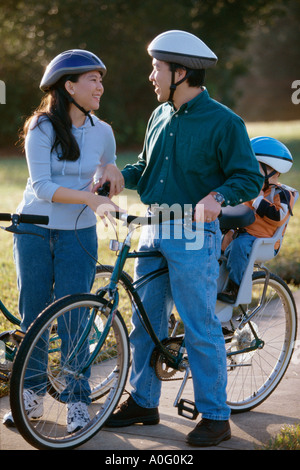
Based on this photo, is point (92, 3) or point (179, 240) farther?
point (92, 3)

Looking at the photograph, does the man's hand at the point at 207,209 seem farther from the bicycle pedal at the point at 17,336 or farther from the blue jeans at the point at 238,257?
the bicycle pedal at the point at 17,336

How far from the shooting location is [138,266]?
12.7 feet

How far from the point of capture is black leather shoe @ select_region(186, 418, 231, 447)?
12.0 ft

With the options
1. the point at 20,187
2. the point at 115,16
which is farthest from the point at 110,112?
the point at 20,187

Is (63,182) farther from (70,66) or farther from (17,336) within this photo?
(17,336)

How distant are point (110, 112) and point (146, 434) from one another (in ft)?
68.4

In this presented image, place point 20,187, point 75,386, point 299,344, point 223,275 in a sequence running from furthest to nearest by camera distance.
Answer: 1. point 20,187
2. point 299,344
3. point 223,275
4. point 75,386

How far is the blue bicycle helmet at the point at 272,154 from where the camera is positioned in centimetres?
429

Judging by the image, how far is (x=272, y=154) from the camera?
4.30 m

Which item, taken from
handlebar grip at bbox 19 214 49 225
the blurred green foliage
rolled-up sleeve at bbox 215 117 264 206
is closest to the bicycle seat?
rolled-up sleeve at bbox 215 117 264 206

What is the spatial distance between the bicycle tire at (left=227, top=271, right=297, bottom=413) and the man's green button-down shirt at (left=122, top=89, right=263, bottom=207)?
0.83m

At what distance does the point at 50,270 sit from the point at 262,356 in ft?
5.46

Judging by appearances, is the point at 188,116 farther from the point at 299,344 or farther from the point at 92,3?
the point at 92,3

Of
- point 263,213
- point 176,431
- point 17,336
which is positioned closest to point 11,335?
point 17,336
